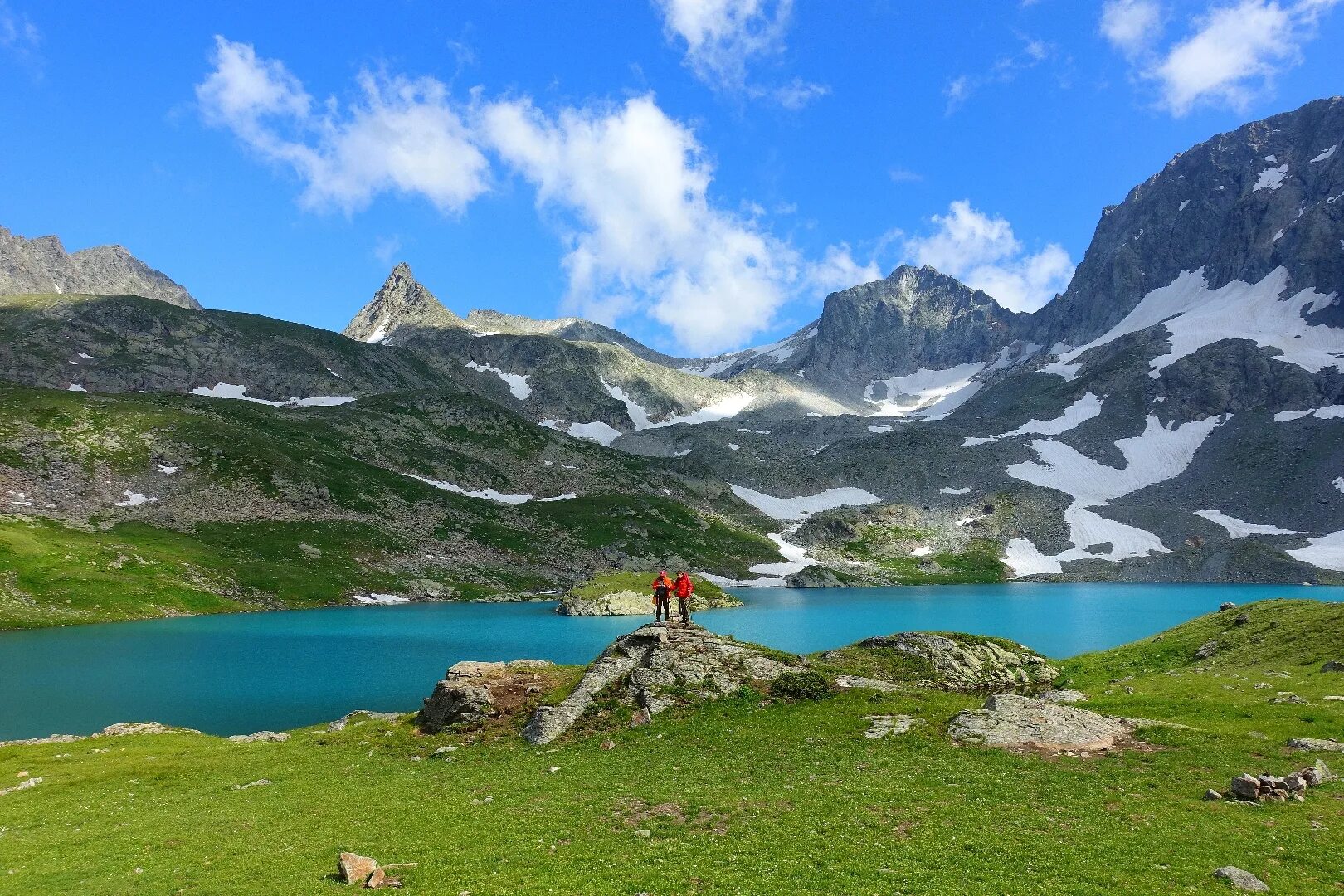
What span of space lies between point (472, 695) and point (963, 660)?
99.6ft

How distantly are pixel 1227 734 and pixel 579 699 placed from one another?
84.2ft

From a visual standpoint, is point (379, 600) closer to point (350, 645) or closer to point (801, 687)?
point (350, 645)

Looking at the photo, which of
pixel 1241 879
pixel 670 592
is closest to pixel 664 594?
pixel 670 592

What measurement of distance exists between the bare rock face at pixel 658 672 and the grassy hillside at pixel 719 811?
133 centimetres

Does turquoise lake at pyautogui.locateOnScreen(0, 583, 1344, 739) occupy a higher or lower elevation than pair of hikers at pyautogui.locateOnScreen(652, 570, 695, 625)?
lower

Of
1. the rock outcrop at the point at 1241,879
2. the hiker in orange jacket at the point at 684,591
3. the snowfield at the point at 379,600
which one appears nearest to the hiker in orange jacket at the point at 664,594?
the hiker in orange jacket at the point at 684,591

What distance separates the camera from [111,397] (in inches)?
7623

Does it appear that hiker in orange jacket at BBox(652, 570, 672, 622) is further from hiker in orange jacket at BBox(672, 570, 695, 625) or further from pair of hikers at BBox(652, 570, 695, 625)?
hiker in orange jacket at BBox(672, 570, 695, 625)

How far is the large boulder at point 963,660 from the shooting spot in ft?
147

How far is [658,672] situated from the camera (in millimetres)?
34969

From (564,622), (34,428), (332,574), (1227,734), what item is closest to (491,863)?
(1227,734)

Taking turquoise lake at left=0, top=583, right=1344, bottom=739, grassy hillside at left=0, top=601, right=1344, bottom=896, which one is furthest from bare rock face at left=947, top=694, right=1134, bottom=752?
turquoise lake at left=0, top=583, right=1344, bottom=739

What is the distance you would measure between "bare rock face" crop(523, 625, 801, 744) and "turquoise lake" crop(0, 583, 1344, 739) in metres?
27.4

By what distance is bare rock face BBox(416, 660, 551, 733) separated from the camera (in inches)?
1406
